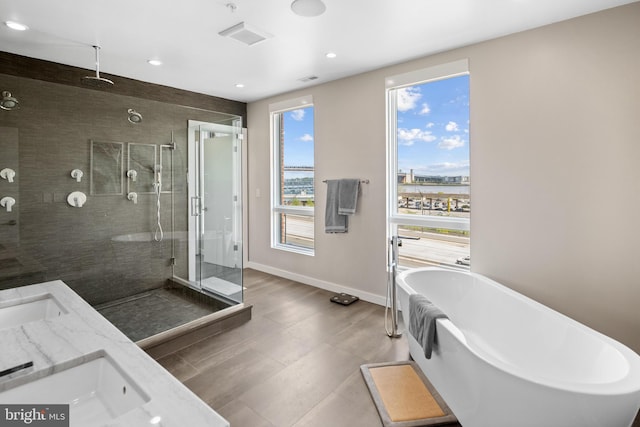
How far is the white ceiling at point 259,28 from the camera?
2279 millimetres

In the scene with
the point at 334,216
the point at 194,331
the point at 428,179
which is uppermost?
the point at 428,179

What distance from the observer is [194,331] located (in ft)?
9.32

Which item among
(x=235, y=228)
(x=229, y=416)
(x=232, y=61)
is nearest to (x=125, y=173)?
(x=235, y=228)

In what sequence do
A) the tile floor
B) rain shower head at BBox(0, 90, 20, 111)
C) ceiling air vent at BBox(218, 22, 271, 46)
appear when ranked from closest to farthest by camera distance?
1. the tile floor
2. rain shower head at BBox(0, 90, 20, 111)
3. ceiling air vent at BBox(218, 22, 271, 46)

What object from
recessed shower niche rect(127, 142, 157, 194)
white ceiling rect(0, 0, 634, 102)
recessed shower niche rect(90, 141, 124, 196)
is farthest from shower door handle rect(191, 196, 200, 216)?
white ceiling rect(0, 0, 634, 102)

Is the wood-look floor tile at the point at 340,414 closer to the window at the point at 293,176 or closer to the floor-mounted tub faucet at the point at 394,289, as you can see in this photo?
the floor-mounted tub faucet at the point at 394,289

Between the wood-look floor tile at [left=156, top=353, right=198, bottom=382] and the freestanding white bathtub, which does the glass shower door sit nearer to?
the wood-look floor tile at [left=156, top=353, right=198, bottom=382]

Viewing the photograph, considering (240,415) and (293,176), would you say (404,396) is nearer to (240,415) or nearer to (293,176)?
(240,415)

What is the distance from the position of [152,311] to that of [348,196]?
7.40 ft

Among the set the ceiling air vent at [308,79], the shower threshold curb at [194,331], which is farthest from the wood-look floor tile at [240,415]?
the ceiling air vent at [308,79]

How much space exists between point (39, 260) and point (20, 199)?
492 mm

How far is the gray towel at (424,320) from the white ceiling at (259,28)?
6.41ft

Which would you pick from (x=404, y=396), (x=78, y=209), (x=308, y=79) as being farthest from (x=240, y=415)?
(x=308, y=79)

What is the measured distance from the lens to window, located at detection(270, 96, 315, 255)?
444 centimetres
